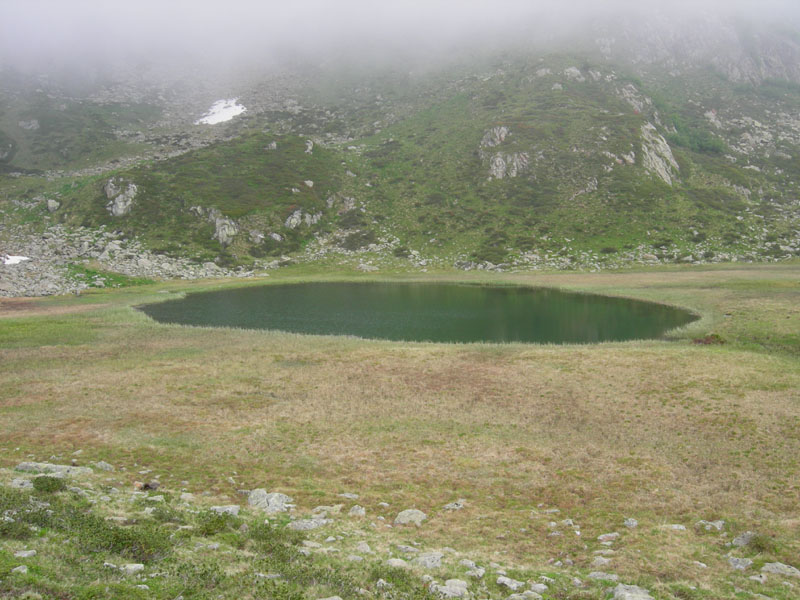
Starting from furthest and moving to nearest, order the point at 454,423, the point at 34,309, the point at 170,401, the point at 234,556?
the point at 34,309, the point at 170,401, the point at 454,423, the point at 234,556

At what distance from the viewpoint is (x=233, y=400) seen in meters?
31.5

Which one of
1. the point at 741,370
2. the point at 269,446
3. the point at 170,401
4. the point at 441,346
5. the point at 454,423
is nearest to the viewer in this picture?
the point at 269,446

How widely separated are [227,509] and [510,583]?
985cm

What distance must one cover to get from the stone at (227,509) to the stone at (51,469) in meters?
6.71

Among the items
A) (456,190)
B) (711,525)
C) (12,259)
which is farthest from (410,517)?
(456,190)

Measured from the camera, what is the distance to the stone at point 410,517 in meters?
16.7

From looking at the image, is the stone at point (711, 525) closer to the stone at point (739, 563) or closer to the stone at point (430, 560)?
the stone at point (739, 563)

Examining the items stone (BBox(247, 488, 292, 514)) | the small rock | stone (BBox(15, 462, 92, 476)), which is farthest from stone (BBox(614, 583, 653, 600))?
stone (BBox(15, 462, 92, 476))

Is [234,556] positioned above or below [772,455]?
above

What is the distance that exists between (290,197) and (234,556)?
494 ft

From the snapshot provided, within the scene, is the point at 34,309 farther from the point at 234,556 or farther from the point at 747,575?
the point at 747,575

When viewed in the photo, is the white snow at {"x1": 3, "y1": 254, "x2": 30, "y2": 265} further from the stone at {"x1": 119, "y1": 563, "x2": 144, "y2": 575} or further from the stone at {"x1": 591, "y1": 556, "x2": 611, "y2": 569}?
the stone at {"x1": 591, "y1": 556, "x2": 611, "y2": 569}

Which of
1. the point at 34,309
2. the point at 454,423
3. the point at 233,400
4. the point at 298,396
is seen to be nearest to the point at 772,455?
the point at 454,423

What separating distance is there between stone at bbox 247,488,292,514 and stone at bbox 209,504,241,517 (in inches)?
42.3
